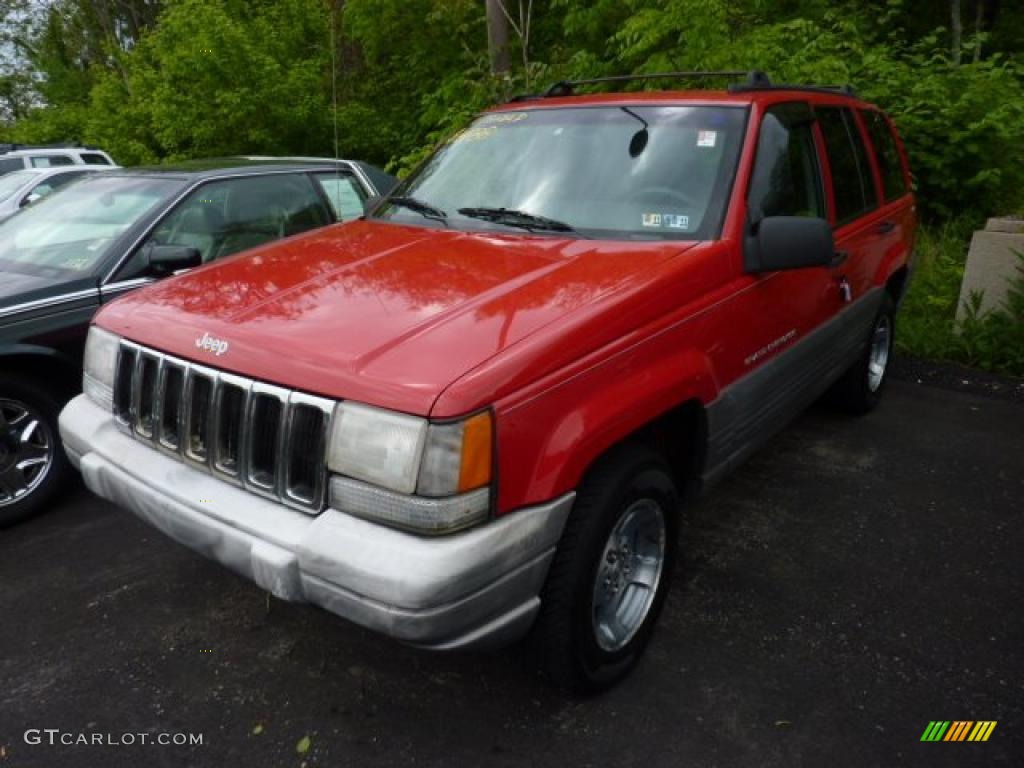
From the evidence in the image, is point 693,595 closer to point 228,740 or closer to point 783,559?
point 783,559

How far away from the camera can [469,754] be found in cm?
244

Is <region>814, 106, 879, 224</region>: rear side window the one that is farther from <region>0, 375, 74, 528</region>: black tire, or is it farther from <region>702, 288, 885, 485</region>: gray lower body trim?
<region>0, 375, 74, 528</region>: black tire

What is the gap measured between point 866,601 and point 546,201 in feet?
6.80

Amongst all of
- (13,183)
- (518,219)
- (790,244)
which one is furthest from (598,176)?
(13,183)

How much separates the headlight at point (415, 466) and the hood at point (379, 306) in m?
0.06

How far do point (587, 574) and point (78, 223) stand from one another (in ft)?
12.7

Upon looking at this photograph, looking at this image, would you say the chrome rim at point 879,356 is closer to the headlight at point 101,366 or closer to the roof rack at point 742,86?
the roof rack at point 742,86

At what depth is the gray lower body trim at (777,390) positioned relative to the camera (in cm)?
304

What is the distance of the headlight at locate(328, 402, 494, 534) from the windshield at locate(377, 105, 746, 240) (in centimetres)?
132

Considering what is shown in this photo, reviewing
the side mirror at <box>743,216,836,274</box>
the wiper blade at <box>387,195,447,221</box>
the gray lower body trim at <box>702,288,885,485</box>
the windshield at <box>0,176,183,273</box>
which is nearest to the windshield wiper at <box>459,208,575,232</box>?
the wiper blade at <box>387,195,447,221</box>

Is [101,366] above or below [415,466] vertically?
below

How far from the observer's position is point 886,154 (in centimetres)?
482

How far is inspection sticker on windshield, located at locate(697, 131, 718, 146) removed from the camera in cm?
321

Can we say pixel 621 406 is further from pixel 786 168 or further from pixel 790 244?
pixel 786 168
